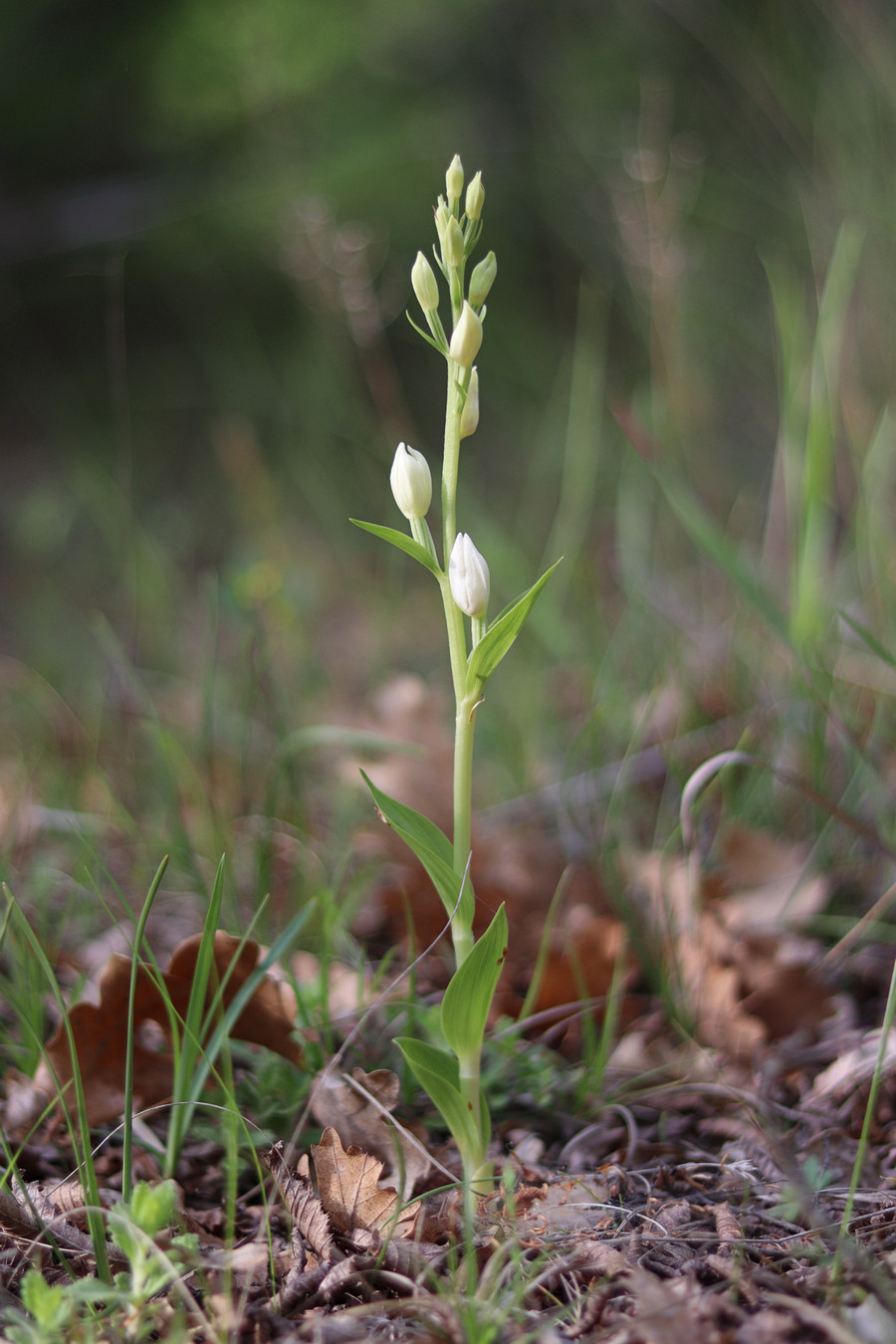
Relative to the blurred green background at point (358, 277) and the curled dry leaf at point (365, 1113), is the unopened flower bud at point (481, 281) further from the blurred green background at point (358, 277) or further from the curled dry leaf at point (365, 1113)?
the blurred green background at point (358, 277)

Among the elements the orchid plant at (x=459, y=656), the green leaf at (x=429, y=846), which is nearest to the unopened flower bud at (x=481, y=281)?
the orchid plant at (x=459, y=656)

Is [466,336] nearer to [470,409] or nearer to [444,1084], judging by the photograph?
[470,409]

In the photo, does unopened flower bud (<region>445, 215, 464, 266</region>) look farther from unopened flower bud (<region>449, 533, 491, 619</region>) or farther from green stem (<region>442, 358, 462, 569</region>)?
unopened flower bud (<region>449, 533, 491, 619</region>)

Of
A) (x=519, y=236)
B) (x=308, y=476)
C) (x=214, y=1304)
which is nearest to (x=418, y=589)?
(x=308, y=476)

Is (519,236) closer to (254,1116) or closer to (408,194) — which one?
(408,194)

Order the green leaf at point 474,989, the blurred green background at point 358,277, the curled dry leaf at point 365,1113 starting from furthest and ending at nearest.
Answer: the blurred green background at point 358,277 < the curled dry leaf at point 365,1113 < the green leaf at point 474,989

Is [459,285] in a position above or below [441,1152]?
above

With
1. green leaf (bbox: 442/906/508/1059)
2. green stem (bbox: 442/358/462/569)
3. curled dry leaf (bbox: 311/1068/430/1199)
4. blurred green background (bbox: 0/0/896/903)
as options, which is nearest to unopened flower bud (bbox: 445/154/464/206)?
green stem (bbox: 442/358/462/569)
